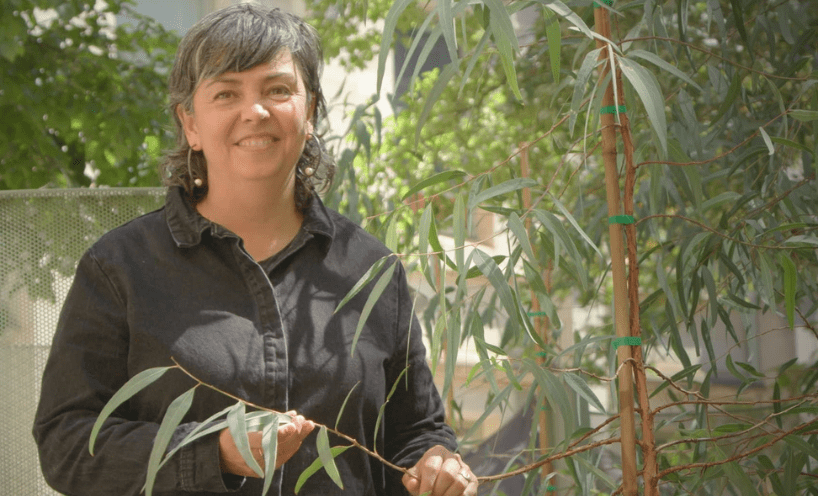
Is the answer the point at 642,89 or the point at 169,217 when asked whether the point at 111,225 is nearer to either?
the point at 169,217

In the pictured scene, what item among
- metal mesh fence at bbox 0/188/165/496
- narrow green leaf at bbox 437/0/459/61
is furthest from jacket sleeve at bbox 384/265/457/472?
metal mesh fence at bbox 0/188/165/496

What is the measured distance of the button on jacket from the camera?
3.26 ft

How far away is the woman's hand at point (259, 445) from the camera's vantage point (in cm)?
82

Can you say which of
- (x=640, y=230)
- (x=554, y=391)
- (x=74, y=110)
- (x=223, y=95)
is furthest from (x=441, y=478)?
(x=74, y=110)

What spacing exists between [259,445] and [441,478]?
220mm

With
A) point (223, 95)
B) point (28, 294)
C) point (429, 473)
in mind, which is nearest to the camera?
point (429, 473)

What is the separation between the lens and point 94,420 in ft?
3.23

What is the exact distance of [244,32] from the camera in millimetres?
1057

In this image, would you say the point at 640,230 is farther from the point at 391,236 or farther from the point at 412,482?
the point at 412,482

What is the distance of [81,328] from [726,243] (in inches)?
39.1

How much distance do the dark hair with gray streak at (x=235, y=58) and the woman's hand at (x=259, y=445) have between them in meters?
0.38

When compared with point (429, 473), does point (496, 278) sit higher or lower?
higher

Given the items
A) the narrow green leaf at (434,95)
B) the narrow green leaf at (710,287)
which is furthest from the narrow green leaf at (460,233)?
the narrow green leaf at (710,287)

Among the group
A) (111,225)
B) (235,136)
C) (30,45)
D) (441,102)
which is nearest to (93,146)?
(30,45)
